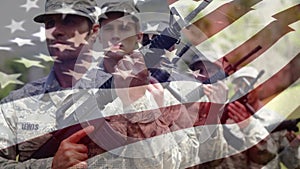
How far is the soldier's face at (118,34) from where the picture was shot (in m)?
1.18

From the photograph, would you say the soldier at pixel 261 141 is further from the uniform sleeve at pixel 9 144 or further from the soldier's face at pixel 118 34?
the uniform sleeve at pixel 9 144

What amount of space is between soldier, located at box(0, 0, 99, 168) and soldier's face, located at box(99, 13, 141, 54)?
0.07ft

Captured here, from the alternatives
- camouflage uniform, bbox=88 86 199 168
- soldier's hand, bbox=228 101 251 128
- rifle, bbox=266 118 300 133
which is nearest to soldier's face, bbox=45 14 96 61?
camouflage uniform, bbox=88 86 199 168

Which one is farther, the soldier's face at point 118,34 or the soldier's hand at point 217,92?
the soldier's hand at point 217,92

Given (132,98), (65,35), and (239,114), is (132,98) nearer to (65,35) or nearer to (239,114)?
(65,35)

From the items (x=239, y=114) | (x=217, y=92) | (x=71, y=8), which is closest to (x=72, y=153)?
(x=71, y=8)

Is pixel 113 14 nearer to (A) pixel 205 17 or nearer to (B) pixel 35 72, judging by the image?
(B) pixel 35 72

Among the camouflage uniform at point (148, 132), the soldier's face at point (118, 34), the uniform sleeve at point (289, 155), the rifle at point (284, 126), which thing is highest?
the soldier's face at point (118, 34)

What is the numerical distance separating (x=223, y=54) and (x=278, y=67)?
0.86 feet

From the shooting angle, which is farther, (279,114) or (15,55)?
(279,114)

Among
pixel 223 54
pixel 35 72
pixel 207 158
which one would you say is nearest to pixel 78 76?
pixel 35 72

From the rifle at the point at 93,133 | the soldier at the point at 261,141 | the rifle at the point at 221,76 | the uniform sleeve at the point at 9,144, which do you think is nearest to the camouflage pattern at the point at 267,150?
the soldier at the point at 261,141

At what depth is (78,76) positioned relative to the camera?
118 cm

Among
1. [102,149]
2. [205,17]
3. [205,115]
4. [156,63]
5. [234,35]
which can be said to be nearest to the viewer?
[102,149]
